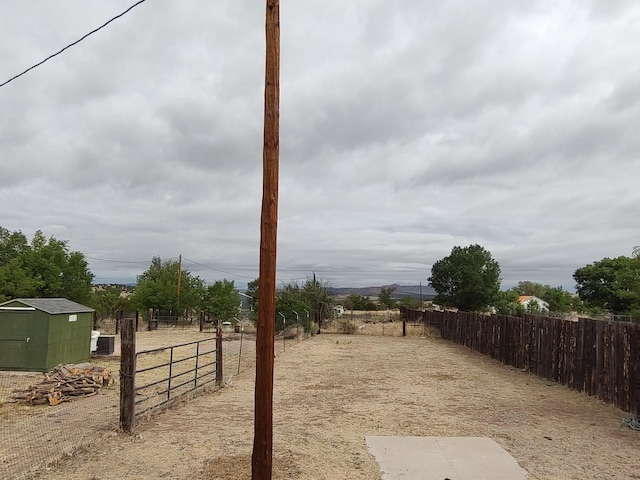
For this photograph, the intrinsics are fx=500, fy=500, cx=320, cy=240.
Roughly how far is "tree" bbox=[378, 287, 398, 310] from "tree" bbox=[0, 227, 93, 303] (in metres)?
47.0

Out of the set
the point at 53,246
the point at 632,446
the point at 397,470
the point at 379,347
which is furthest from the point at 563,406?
the point at 53,246

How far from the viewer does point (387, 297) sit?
252ft

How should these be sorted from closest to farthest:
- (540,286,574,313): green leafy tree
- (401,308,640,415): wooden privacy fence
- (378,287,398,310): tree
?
(401,308,640,415): wooden privacy fence < (540,286,574,313): green leafy tree < (378,287,398,310): tree

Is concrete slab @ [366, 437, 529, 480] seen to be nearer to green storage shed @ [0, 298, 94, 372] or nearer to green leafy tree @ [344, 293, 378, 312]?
green storage shed @ [0, 298, 94, 372]

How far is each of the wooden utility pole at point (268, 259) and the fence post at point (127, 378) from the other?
3.21 m

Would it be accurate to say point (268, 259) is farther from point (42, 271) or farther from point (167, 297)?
point (167, 297)

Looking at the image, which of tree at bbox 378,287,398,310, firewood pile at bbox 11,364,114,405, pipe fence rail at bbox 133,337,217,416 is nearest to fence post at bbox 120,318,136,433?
pipe fence rail at bbox 133,337,217,416

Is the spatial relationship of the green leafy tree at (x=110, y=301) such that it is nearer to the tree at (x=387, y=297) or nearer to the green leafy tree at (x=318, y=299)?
the green leafy tree at (x=318, y=299)

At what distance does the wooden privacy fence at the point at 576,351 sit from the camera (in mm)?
9566

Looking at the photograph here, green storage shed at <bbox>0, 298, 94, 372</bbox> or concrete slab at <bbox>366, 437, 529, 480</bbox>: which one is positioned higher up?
green storage shed at <bbox>0, 298, 94, 372</bbox>

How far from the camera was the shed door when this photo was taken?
13773 millimetres

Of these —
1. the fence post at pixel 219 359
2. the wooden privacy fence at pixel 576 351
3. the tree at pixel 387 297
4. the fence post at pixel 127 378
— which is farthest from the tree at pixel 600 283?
the fence post at pixel 127 378

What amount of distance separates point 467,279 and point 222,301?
84.5 ft

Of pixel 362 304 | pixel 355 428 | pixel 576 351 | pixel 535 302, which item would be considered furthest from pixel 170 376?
pixel 535 302
